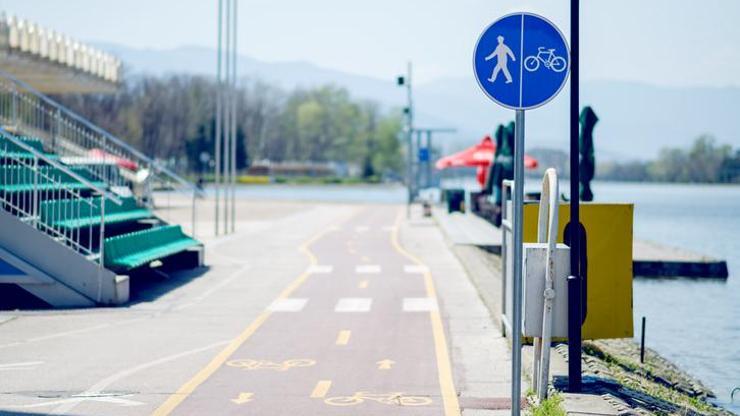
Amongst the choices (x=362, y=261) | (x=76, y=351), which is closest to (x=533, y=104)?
(x=76, y=351)

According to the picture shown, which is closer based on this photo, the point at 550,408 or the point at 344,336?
the point at 550,408

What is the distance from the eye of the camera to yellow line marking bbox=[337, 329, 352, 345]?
1480 centimetres

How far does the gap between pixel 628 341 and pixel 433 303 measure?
3.42 meters

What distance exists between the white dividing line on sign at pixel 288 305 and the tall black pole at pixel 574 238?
310 inches

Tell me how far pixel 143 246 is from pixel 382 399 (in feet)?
37.0

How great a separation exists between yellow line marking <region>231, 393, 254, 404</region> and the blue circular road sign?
4.02 metres

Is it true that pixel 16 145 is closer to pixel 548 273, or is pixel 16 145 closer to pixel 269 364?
pixel 269 364

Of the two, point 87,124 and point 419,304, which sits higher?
point 87,124

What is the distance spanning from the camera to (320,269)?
2564cm

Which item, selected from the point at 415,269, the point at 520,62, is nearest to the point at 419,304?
the point at 415,269

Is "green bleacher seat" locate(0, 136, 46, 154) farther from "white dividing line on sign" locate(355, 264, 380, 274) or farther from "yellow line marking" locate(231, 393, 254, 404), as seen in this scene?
"yellow line marking" locate(231, 393, 254, 404)

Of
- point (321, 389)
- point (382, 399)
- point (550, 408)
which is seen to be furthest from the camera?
point (321, 389)

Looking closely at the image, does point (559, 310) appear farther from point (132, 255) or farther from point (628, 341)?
point (132, 255)

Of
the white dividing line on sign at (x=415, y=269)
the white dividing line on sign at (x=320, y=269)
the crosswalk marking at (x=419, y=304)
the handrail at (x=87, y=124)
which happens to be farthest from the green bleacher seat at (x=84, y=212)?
the white dividing line on sign at (x=415, y=269)
